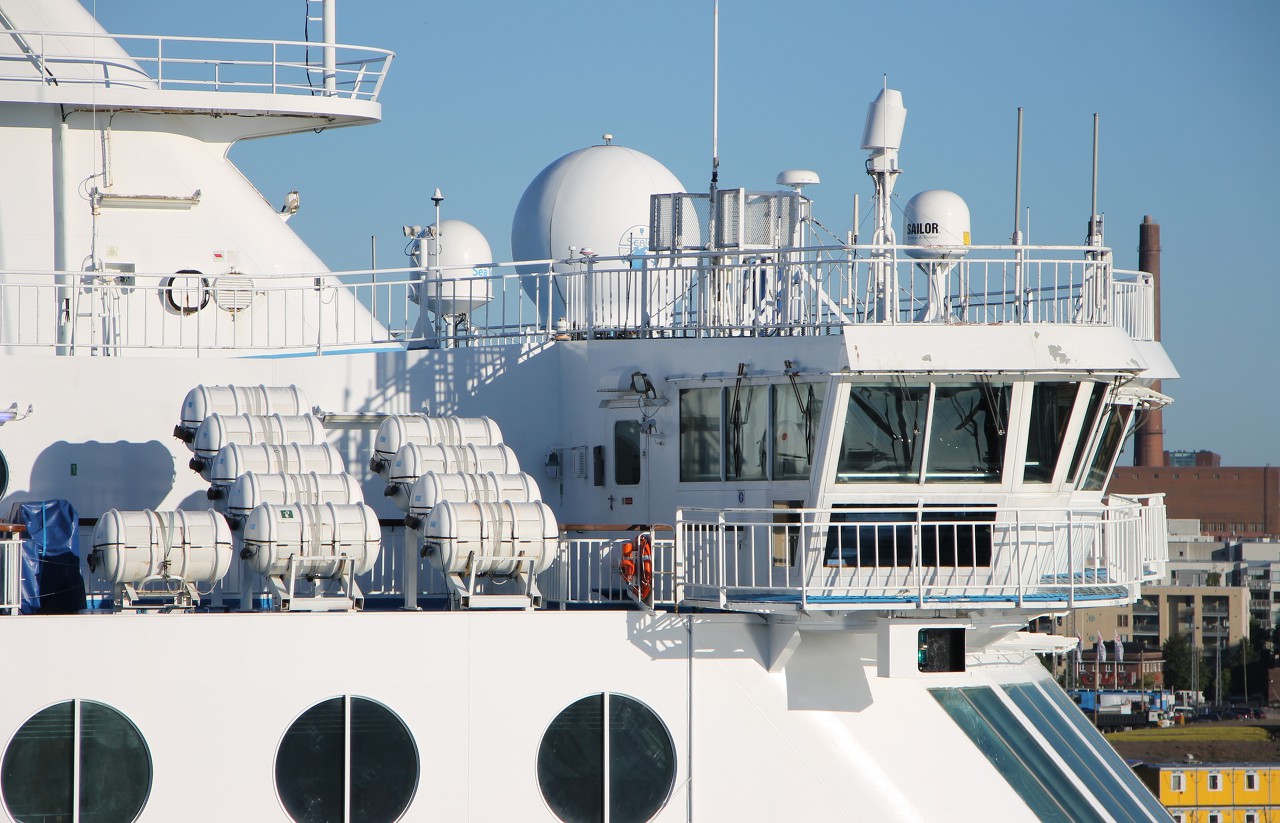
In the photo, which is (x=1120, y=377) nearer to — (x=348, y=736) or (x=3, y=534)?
(x=348, y=736)

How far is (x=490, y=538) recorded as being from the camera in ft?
57.3

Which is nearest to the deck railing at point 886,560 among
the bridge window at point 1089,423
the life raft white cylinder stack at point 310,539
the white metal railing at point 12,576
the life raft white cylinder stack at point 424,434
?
the white metal railing at point 12,576

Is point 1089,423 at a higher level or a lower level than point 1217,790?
higher

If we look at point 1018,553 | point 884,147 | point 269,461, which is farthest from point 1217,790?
point 269,461

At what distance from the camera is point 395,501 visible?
1875 centimetres

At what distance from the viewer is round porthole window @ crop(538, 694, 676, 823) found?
17.1 meters

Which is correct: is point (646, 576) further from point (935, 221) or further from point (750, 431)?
point (935, 221)

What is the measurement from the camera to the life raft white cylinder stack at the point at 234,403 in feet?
62.8

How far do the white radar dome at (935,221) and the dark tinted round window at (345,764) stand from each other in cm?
1007

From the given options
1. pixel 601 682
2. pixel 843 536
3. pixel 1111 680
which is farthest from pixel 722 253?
pixel 1111 680

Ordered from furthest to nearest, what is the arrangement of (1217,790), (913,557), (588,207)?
1. (1217,790)
2. (588,207)
3. (913,557)

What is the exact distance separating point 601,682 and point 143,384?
7.61 meters

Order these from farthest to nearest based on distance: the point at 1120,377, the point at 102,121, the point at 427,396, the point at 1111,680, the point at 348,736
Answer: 1. the point at 1111,680
2. the point at 102,121
3. the point at 427,396
4. the point at 1120,377
5. the point at 348,736

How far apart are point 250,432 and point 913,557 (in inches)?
306
